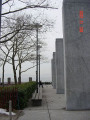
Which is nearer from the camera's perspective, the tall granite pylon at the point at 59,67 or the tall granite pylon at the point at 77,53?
the tall granite pylon at the point at 77,53

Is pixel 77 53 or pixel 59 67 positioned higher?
pixel 77 53

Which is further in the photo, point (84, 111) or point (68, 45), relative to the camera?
point (68, 45)

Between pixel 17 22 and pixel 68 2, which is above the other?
pixel 68 2

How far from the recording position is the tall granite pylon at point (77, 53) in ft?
30.5

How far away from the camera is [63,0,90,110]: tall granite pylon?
9289 mm

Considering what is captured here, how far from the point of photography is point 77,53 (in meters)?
9.50

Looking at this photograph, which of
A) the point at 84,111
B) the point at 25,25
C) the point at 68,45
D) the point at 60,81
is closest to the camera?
the point at 84,111

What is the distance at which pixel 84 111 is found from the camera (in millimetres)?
8906

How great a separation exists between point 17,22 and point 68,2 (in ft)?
11.2

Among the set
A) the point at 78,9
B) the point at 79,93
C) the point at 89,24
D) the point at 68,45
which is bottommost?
the point at 79,93

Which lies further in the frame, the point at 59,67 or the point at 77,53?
the point at 59,67

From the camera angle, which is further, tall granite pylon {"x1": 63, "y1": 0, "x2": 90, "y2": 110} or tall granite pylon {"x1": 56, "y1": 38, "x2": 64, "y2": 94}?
tall granite pylon {"x1": 56, "y1": 38, "x2": 64, "y2": 94}

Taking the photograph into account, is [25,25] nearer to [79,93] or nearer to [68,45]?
[68,45]

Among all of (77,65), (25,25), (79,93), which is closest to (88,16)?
(77,65)
